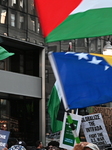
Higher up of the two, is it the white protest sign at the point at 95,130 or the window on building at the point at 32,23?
the window on building at the point at 32,23

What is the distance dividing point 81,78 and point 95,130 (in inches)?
136

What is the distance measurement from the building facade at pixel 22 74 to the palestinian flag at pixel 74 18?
16611 mm

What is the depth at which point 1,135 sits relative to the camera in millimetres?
9961

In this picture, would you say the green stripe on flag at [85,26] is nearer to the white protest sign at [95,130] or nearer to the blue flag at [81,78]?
the blue flag at [81,78]

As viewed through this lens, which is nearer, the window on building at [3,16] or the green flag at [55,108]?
the green flag at [55,108]

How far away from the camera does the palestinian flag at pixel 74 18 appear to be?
251 inches

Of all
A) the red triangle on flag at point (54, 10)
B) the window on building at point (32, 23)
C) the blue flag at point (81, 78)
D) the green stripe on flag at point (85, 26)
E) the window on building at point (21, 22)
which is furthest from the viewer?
the window on building at point (32, 23)

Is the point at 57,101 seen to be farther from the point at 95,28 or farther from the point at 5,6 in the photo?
the point at 5,6

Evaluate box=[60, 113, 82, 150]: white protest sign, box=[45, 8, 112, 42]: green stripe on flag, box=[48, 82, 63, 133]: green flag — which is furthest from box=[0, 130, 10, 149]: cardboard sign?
box=[45, 8, 112, 42]: green stripe on flag

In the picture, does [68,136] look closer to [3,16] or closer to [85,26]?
[85,26]

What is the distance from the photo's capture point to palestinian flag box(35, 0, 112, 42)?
637 centimetres

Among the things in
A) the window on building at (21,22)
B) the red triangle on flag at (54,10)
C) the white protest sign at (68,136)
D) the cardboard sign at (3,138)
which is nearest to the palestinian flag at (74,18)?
the red triangle on flag at (54,10)

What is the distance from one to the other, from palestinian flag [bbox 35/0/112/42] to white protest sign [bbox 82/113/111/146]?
306 cm

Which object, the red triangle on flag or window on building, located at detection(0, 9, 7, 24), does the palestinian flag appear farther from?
window on building, located at detection(0, 9, 7, 24)
